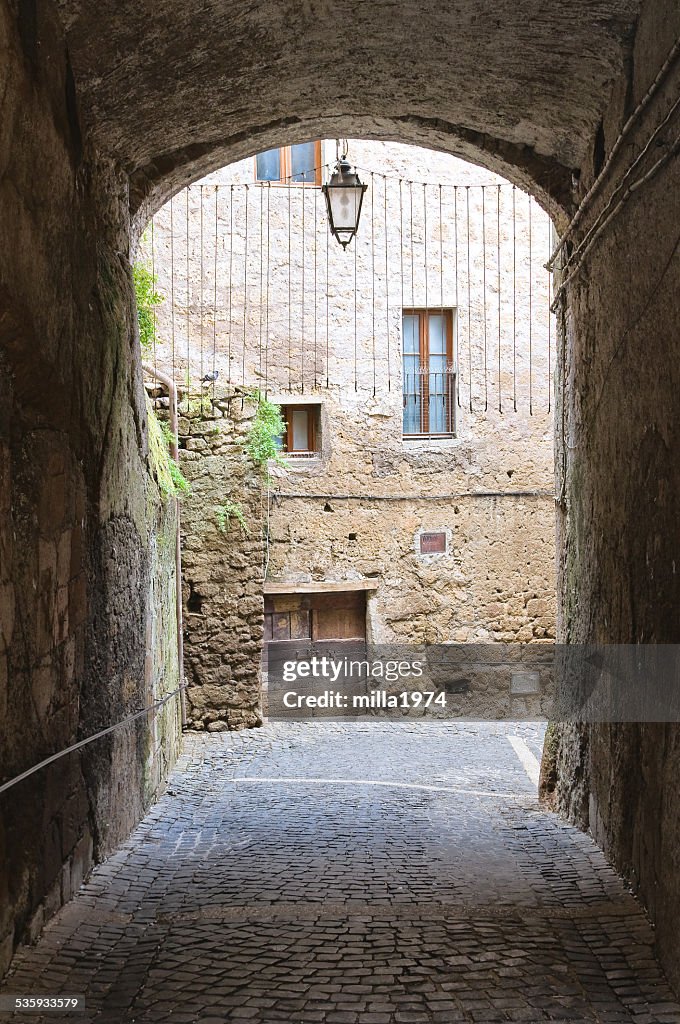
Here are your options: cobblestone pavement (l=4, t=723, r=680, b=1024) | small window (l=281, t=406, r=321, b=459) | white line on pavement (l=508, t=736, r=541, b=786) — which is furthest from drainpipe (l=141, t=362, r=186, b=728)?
white line on pavement (l=508, t=736, r=541, b=786)

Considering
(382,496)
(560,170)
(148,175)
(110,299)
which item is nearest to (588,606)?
(560,170)

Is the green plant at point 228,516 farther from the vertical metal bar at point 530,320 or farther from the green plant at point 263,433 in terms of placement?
the vertical metal bar at point 530,320

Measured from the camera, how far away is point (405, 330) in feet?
37.7

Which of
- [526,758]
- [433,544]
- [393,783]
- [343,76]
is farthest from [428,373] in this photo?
[343,76]

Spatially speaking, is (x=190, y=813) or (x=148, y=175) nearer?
(x=148, y=175)

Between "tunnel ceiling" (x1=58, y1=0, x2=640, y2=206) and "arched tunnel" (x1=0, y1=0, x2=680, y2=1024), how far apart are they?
16 millimetres

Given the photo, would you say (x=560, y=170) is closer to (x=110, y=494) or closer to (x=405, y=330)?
(x=110, y=494)

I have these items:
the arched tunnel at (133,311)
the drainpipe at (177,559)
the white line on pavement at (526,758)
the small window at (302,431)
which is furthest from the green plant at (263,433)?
the arched tunnel at (133,311)

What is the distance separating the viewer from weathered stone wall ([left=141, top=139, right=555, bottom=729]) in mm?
10984

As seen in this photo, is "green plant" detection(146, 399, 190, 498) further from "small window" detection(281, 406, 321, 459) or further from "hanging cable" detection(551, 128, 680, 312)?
"hanging cable" detection(551, 128, 680, 312)

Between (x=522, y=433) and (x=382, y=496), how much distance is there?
1.75 meters

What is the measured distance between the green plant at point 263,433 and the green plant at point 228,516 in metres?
0.46

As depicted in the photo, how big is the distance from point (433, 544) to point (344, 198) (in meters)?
4.28

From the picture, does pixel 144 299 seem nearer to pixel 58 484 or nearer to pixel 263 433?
pixel 263 433
